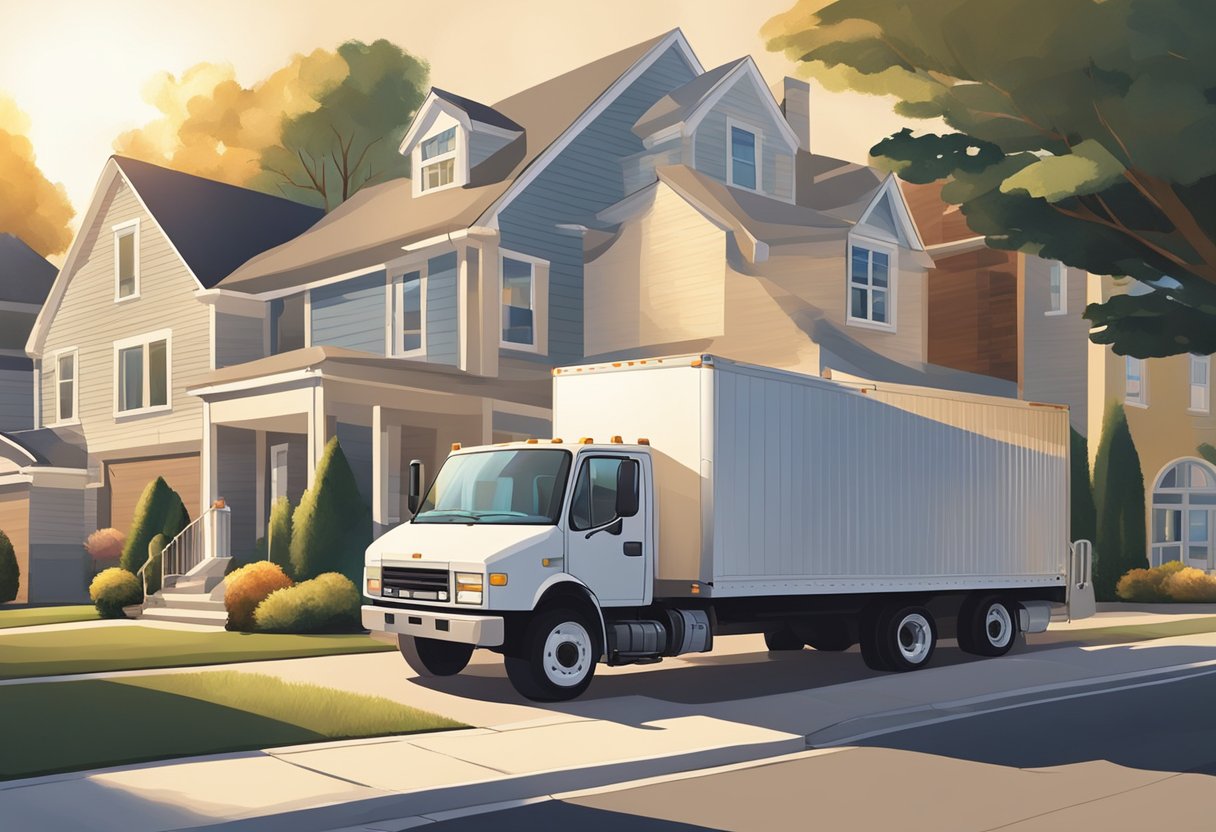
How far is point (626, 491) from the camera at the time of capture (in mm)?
12930

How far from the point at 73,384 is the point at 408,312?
1281 centimetres

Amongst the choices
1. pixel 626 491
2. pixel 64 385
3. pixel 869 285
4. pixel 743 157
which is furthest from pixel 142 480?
pixel 626 491

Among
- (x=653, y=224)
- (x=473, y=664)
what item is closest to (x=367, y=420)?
(x=653, y=224)

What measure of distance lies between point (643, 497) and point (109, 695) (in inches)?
229

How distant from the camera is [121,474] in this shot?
33.4 metres

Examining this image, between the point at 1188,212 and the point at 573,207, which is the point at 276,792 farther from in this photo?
the point at 573,207

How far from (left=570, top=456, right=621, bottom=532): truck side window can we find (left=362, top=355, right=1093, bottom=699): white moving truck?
0.07 ft

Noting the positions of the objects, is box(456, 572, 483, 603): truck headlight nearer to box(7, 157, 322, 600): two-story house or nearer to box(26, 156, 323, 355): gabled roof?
box(7, 157, 322, 600): two-story house

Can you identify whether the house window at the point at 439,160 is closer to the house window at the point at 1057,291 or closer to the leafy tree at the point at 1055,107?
the leafy tree at the point at 1055,107

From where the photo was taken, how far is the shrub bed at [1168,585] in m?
28.5

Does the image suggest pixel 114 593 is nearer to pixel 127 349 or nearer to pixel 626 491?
pixel 127 349

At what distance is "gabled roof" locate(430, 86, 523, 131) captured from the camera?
28.4 meters

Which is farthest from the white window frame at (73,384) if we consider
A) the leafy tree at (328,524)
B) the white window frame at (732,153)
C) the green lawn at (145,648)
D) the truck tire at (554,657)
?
the truck tire at (554,657)

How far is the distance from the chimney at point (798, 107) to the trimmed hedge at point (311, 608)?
19518mm
